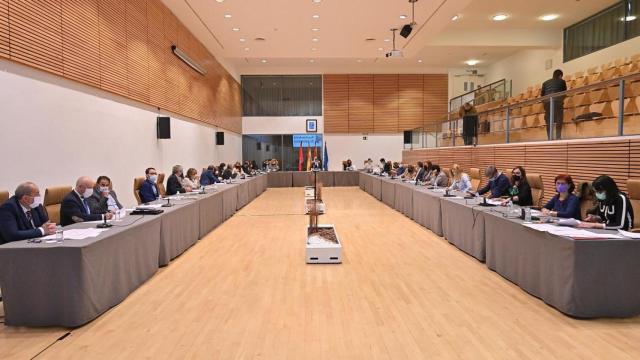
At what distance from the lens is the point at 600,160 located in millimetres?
5586

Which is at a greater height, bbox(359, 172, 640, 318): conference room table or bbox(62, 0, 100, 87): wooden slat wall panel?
bbox(62, 0, 100, 87): wooden slat wall panel

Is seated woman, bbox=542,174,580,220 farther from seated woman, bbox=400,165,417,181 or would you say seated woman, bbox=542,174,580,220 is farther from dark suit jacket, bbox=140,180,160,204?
seated woman, bbox=400,165,417,181

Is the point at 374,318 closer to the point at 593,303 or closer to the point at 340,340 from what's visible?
the point at 340,340

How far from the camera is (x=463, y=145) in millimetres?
11070

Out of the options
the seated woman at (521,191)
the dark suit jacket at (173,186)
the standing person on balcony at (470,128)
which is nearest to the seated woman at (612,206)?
the seated woman at (521,191)

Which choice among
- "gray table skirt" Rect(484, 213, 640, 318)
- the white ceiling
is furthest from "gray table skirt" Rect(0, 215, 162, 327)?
the white ceiling

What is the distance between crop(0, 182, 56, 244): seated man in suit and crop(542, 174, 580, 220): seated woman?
4865 millimetres

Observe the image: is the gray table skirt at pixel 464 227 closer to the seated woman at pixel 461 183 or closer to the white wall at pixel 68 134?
the seated woman at pixel 461 183

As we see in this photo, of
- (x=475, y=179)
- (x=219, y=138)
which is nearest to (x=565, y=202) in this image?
(x=475, y=179)

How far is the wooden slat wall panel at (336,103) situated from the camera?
20422 mm

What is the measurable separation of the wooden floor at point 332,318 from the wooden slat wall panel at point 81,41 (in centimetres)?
318

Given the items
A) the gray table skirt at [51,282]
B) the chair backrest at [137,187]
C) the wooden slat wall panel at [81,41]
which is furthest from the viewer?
the chair backrest at [137,187]

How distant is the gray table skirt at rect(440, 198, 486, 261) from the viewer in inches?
212

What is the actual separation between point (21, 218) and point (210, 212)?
13.1 ft
